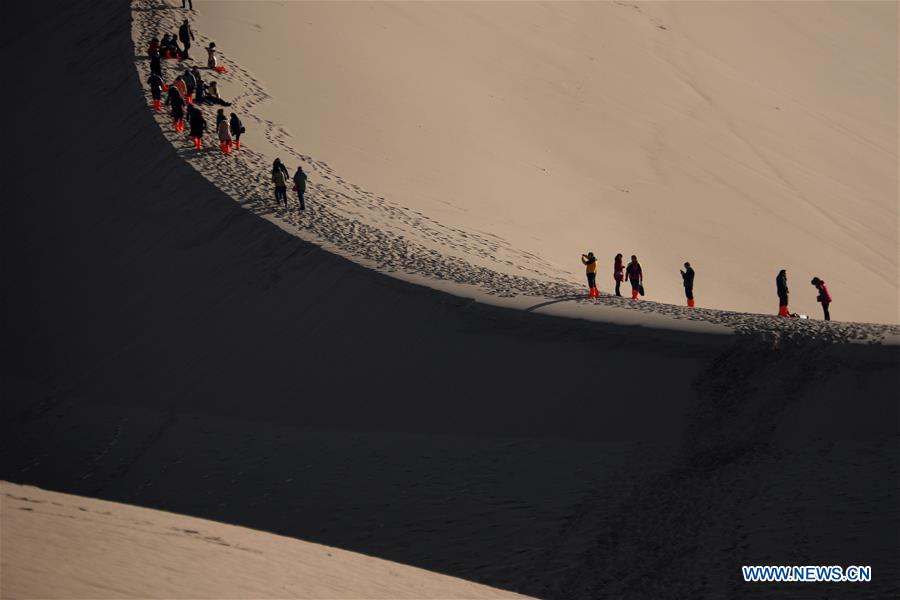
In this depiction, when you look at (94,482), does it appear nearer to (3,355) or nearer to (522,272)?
(3,355)

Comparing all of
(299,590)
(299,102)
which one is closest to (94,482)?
(299,590)

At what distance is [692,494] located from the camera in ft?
43.9

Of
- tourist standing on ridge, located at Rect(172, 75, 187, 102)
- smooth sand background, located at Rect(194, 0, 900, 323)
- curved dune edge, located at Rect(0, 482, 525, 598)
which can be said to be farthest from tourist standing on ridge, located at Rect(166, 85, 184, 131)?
curved dune edge, located at Rect(0, 482, 525, 598)

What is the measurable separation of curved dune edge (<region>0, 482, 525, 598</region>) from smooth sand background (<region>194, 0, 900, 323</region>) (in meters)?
8.23

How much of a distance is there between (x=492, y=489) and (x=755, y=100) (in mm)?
22608

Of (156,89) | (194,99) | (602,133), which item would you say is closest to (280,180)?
(156,89)

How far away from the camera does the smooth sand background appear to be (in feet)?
78.3

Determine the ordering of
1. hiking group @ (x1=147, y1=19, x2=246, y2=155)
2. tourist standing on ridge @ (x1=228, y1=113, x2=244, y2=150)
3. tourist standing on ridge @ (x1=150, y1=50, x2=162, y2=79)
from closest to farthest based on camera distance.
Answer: hiking group @ (x1=147, y1=19, x2=246, y2=155) → tourist standing on ridge @ (x1=228, y1=113, x2=244, y2=150) → tourist standing on ridge @ (x1=150, y1=50, x2=162, y2=79)

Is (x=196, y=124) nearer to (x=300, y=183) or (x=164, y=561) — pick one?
(x=300, y=183)

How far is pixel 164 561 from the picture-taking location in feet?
34.9

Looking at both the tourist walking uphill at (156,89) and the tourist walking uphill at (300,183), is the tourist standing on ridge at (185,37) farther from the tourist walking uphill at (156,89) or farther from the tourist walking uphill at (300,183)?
the tourist walking uphill at (300,183)

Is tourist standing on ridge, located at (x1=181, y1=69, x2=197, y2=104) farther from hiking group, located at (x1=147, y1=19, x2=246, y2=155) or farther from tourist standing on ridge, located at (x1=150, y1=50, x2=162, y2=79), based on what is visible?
tourist standing on ridge, located at (x1=150, y1=50, x2=162, y2=79)

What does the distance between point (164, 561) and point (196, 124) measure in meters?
12.8

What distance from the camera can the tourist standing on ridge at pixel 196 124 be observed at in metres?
22.1
